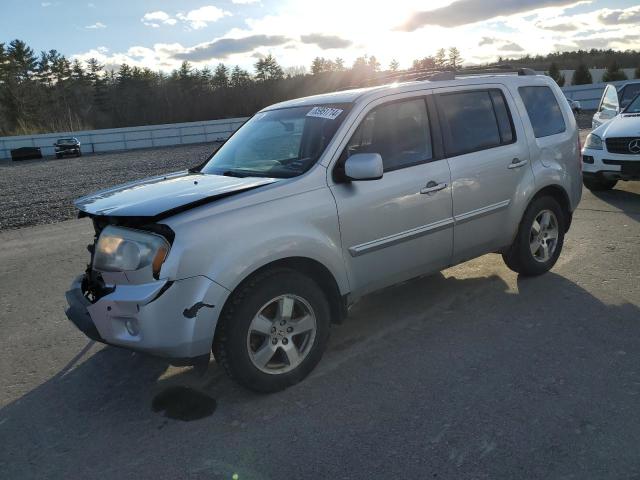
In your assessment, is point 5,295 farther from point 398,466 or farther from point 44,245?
point 398,466

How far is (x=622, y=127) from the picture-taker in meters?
8.48

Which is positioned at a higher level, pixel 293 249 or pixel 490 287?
pixel 293 249

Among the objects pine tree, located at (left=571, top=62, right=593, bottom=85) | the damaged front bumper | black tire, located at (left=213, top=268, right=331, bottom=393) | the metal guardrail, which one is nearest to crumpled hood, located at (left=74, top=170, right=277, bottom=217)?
the damaged front bumper

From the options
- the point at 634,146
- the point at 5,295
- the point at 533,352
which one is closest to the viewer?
the point at 533,352

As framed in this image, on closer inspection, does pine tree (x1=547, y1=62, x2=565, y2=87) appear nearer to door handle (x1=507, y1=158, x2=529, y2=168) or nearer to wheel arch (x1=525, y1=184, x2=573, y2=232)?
wheel arch (x1=525, y1=184, x2=573, y2=232)

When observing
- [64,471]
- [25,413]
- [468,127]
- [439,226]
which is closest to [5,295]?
[25,413]

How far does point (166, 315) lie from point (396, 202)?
5.89ft

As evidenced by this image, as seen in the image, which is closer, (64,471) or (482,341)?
(64,471)

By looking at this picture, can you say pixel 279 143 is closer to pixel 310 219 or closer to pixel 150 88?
pixel 310 219

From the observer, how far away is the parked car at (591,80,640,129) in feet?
36.7

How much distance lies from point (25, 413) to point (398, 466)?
7.74 feet

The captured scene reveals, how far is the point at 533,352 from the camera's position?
3791mm

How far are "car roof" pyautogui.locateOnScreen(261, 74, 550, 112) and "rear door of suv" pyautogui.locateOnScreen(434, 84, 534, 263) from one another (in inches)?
2.8

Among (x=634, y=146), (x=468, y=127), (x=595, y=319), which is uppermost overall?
(x=468, y=127)
